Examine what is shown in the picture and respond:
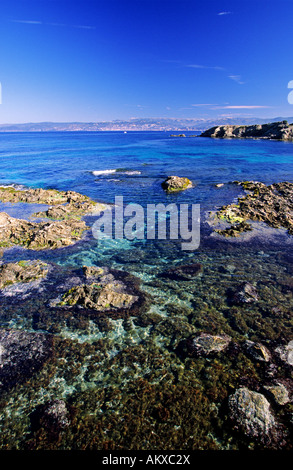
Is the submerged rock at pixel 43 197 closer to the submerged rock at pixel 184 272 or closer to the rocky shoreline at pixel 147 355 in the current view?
the rocky shoreline at pixel 147 355

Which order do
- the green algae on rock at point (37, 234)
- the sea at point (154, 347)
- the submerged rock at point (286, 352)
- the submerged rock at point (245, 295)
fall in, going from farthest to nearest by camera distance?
1. the green algae on rock at point (37, 234)
2. the submerged rock at point (245, 295)
3. the submerged rock at point (286, 352)
4. the sea at point (154, 347)

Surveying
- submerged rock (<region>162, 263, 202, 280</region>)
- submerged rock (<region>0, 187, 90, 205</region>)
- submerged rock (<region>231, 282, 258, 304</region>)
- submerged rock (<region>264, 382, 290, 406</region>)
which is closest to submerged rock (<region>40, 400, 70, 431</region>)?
submerged rock (<region>264, 382, 290, 406</region>)

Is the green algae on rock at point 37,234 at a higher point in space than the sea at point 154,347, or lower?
higher

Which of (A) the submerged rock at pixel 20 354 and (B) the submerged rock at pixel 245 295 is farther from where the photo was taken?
(B) the submerged rock at pixel 245 295

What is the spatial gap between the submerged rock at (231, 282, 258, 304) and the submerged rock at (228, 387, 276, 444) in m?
5.14

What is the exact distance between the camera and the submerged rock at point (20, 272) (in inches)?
550

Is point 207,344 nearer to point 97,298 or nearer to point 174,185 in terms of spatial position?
point 97,298

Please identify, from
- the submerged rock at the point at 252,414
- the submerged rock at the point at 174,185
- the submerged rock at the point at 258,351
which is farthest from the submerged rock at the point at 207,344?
the submerged rock at the point at 174,185

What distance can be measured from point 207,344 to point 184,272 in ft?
18.6

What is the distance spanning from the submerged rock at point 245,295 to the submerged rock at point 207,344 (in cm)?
280

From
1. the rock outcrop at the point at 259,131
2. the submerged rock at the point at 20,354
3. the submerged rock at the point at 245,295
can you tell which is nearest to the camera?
the submerged rock at the point at 20,354

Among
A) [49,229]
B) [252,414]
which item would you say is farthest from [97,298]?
[49,229]

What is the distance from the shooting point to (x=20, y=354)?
9.41 meters

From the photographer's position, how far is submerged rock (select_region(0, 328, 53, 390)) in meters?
8.59
